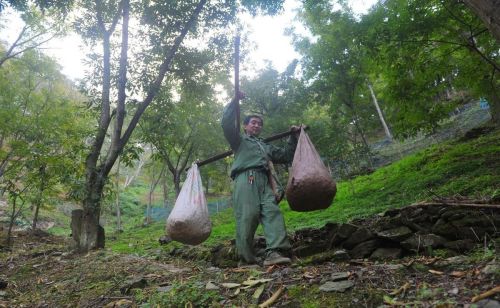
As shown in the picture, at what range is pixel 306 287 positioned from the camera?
2578 mm

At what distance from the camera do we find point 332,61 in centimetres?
1130

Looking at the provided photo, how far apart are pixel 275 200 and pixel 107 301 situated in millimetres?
A: 2186

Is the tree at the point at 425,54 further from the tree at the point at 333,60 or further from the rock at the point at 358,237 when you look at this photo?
the rock at the point at 358,237

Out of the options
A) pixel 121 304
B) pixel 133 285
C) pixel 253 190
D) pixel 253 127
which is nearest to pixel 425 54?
pixel 253 127

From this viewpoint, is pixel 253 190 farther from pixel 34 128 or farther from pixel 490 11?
pixel 34 128

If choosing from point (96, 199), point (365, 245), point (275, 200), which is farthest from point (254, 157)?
point (96, 199)

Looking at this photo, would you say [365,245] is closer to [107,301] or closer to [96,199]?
[107,301]

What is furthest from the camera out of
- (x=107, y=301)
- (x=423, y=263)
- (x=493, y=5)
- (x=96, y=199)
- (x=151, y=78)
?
(x=151, y=78)

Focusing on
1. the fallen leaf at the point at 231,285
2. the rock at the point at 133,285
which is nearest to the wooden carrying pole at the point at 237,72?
the fallen leaf at the point at 231,285

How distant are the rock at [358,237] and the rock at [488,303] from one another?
2.08 metres

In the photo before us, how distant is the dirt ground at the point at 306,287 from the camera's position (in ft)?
6.59

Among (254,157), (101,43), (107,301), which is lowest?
(107,301)

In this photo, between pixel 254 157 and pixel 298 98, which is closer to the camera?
pixel 254 157

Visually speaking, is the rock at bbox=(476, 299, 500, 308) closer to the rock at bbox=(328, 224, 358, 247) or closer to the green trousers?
the green trousers
